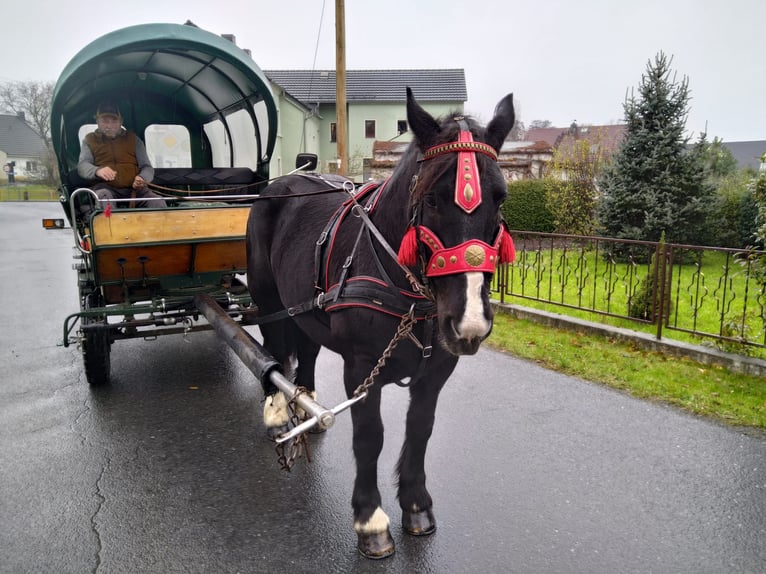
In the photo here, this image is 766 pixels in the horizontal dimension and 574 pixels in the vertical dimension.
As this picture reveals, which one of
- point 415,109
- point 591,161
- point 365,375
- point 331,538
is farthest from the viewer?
point 591,161

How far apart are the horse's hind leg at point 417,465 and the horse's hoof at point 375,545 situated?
0.65 feet

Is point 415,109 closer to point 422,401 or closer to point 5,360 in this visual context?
point 422,401

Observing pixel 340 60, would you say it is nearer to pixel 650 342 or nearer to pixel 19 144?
pixel 650 342

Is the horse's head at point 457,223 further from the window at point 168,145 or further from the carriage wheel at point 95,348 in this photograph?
the window at point 168,145

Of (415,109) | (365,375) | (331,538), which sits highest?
(415,109)

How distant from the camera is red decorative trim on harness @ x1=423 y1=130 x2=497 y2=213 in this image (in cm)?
212

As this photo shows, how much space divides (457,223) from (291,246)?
1.69 metres

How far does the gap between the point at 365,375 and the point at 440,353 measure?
1.26ft

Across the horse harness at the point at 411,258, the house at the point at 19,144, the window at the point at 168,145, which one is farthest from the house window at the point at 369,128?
the house at the point at 19,144

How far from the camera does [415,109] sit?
91.1 inches

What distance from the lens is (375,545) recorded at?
2799 mm

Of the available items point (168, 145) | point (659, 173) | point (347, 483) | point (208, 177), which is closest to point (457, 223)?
point (347, 483)

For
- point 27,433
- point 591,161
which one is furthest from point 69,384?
point 591,161

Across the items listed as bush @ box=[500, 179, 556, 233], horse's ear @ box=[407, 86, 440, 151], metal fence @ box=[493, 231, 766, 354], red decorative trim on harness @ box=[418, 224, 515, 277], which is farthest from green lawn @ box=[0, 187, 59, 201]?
red decorative trim on harness @ box=[418, 224, 515, 277]
